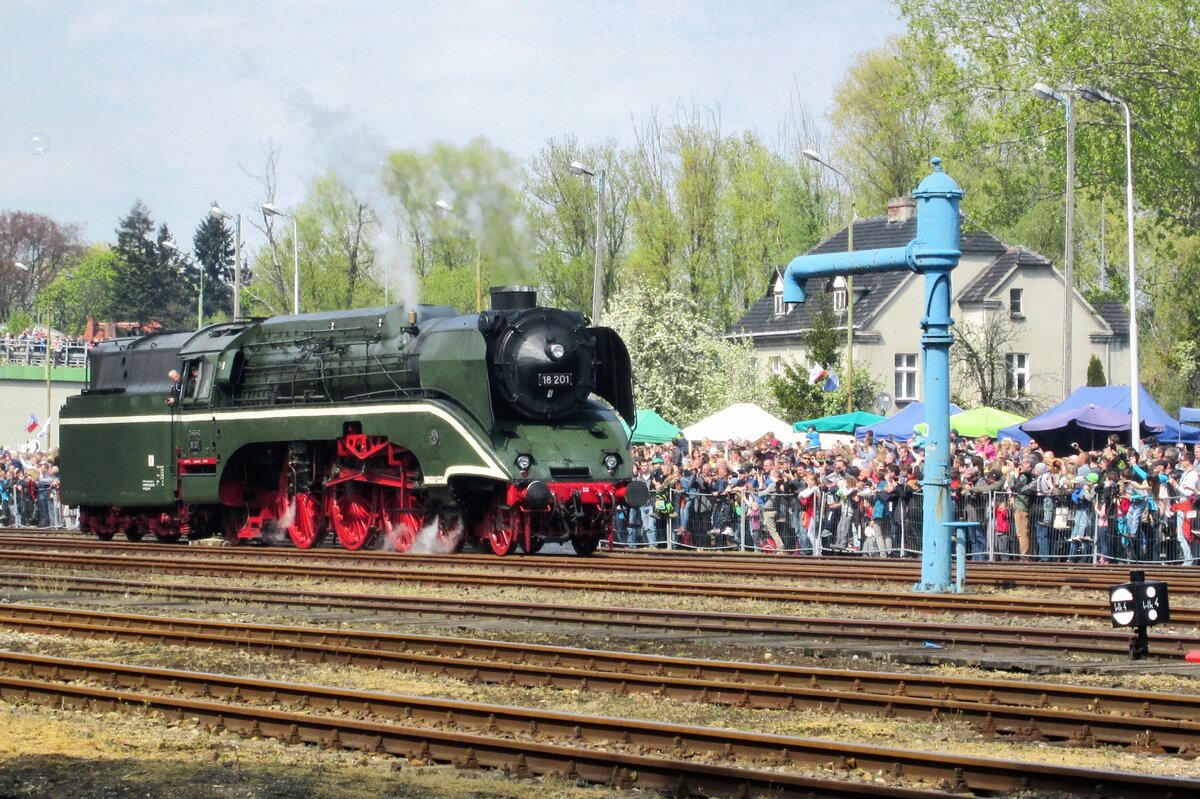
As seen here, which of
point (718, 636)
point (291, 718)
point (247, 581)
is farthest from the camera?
point (247, 581)

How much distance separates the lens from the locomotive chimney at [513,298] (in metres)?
22.3

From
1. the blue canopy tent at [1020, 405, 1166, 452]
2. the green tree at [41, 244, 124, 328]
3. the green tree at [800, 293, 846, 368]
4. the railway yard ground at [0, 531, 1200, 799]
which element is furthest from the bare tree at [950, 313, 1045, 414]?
the green tree at [41, 244, 124, 328]

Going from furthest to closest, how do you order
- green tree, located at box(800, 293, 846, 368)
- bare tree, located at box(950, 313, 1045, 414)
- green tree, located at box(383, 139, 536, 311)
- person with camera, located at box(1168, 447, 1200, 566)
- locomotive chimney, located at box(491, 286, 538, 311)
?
bare tree, located at box(950, 313, 1045, 414)
green tree, located at box(800, 293, 846, 368)
green tree, located at box(383, 139, 536, 311)
locomotive chimney, located at box(491, 286, 538, 311)
person with camera, located at box(1168, 447, 1200, 566)

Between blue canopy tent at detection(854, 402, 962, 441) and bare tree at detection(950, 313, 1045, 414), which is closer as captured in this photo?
blue canopy tent at detection(854, 402, 962, 441)

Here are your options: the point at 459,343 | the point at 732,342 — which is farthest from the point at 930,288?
the point at 732,342

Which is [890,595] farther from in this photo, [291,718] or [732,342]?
[732,342]

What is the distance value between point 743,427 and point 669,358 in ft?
41.4

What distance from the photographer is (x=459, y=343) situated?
21359mm

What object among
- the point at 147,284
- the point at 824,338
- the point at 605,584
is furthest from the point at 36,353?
the point at 605,584

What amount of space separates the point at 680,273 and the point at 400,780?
5235 cm

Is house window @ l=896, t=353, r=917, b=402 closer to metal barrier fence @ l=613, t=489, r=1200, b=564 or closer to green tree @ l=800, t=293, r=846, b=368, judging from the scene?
green tree @ l=800, t=293, r=846, b=368

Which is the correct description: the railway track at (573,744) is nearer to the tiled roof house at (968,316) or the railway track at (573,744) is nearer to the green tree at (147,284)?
the tiled roof house at (968,316)

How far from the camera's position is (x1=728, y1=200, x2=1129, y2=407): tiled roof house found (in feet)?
179

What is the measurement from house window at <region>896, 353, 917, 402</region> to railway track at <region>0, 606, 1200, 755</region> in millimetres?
43407
